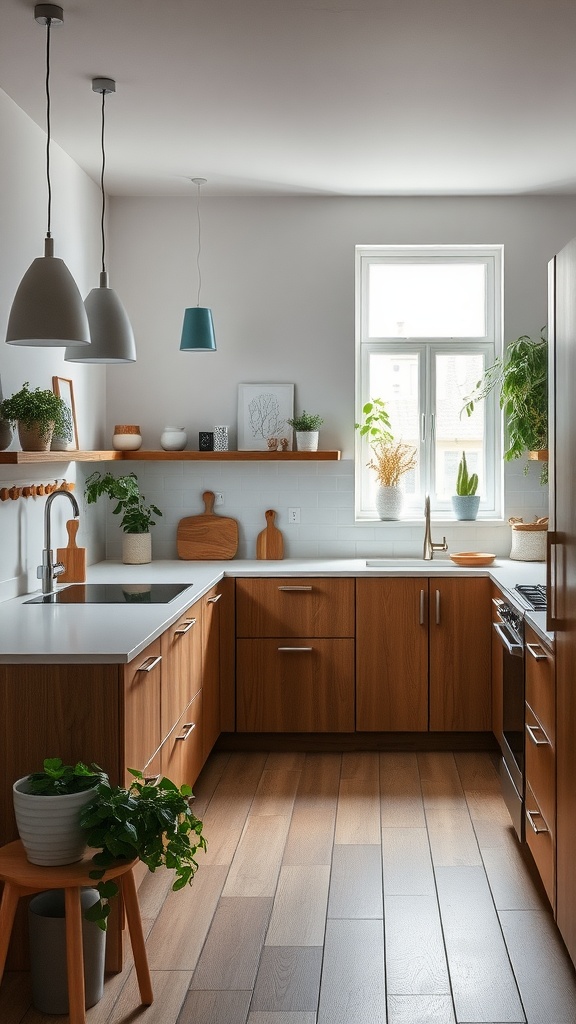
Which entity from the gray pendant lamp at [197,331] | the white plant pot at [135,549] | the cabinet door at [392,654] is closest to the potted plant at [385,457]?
the cabinet door at [392,654]

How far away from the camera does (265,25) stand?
3068mm

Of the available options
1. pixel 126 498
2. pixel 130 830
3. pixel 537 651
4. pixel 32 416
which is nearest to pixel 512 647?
pixel 537 651

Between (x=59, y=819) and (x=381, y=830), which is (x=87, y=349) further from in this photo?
(x=381, y=830)

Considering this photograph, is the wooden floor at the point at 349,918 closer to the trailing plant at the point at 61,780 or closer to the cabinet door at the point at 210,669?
the cabinet door at the point at 210,669

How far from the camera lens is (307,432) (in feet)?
16.5

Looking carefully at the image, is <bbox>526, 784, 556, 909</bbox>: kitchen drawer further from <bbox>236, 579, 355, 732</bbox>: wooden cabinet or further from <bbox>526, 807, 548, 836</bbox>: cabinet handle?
<bbox>236, 579, 355, 732</bbox>: wooden cabinet

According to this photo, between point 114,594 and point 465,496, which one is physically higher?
point 465,496

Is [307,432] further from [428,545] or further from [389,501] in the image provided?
[428,545]

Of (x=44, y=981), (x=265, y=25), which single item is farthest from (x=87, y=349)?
(x=44, y=981)

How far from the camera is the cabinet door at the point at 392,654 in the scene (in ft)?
15.1

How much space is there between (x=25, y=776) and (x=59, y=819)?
35cm

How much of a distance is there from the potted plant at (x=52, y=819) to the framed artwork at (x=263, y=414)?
289cm

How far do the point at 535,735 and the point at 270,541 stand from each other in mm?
2306

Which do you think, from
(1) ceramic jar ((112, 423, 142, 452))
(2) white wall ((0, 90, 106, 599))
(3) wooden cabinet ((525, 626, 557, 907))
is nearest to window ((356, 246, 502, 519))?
(1) ceramic jar ((112, 423, 142, 452))
